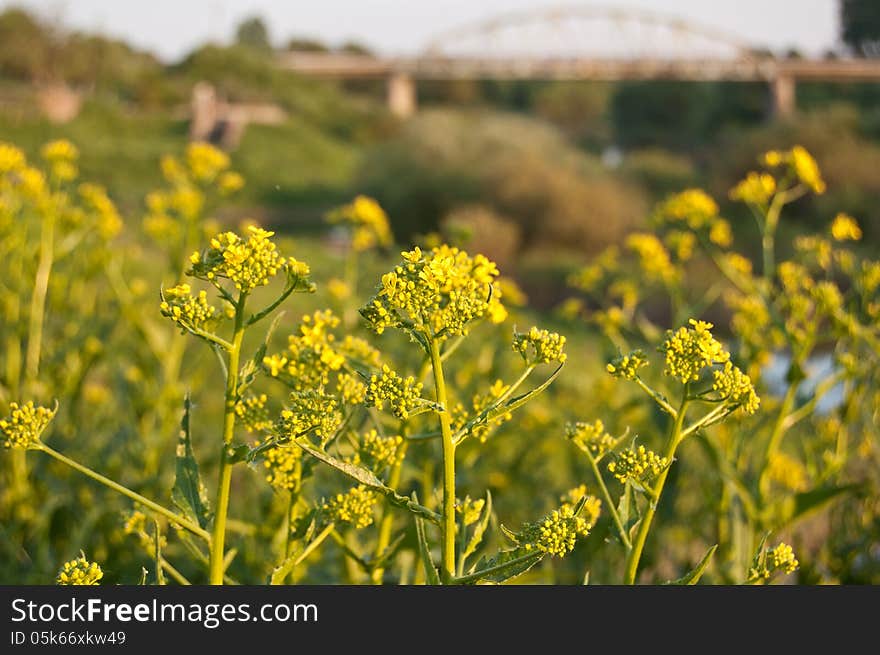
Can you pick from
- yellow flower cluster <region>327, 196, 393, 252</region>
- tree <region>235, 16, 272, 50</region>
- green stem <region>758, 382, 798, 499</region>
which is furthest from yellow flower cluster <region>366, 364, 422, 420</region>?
tree <region>235, 16, 272, 50</region>

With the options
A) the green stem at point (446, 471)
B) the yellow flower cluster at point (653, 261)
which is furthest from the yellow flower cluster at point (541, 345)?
the yellow flower cluster at point (653, 261)

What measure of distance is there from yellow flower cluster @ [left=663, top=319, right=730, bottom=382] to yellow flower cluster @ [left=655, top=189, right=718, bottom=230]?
4.72ft

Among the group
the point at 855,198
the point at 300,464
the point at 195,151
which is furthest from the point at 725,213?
the point at 300,464

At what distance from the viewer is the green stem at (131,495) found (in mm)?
1081

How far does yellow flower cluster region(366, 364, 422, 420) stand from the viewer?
40.9 inches

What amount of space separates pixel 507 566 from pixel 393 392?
9.7 inches

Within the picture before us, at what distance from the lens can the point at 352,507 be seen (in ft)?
4.14

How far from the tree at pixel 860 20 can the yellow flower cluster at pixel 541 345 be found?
26.9 m

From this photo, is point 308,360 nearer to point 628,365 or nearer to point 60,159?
point 628,365

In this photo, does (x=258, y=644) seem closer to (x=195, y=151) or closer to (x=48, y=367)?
(x=48, y=367)

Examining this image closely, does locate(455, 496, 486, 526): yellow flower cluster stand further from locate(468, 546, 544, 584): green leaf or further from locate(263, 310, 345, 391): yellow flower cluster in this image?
locate(263, 310, 345, 391): yellow flower cluster

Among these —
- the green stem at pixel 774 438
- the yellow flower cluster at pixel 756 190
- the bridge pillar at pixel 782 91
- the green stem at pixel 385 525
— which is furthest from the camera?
the bridge pillar at pixel 782 91

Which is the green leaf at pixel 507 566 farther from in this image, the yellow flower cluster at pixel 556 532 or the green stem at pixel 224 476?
the green stem at pixel 224 476

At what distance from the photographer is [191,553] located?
126 centimetres
